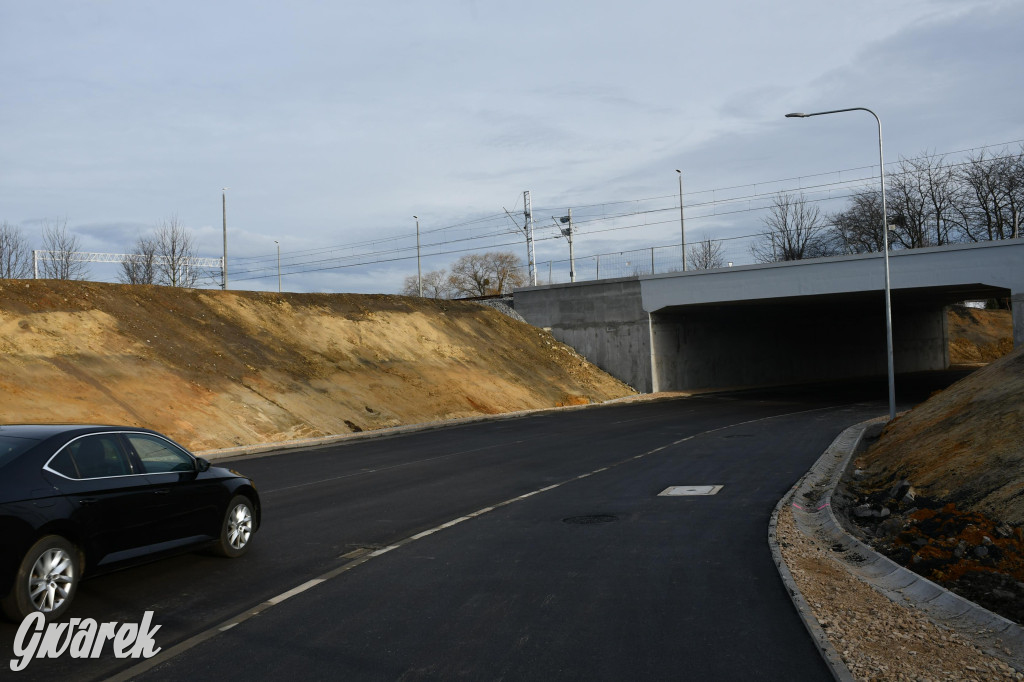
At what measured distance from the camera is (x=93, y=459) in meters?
7.13

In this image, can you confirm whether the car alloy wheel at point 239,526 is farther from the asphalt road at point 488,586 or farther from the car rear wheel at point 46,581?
the car rear wheel at point 46,581

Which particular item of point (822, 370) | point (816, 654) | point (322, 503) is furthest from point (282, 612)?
point (822, 370)

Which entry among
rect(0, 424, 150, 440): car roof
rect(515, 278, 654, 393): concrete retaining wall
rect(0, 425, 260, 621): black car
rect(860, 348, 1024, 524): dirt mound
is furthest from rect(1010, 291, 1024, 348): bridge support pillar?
rect(0, 424, 150, 440): car roof

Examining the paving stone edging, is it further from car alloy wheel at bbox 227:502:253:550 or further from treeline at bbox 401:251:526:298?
treeline at bbox 401:251:526:298

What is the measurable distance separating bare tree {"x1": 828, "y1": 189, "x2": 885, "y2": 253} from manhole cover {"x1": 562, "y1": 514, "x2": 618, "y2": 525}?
6987 centimetres

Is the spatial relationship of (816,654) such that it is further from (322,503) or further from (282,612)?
(322,503)

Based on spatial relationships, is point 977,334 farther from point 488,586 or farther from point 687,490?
point 488,586

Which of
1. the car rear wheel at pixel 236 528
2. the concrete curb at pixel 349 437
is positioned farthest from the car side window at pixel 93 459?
the concrete curb at pixel 349 437

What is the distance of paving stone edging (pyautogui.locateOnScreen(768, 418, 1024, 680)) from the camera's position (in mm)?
5699

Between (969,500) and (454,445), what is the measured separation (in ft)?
45.3

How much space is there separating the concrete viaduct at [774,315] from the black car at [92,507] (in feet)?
110

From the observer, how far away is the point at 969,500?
10.2 m

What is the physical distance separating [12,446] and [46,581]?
44.0 inches

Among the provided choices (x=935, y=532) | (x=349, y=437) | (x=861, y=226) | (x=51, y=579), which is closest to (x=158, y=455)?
(x=51, y=579)
